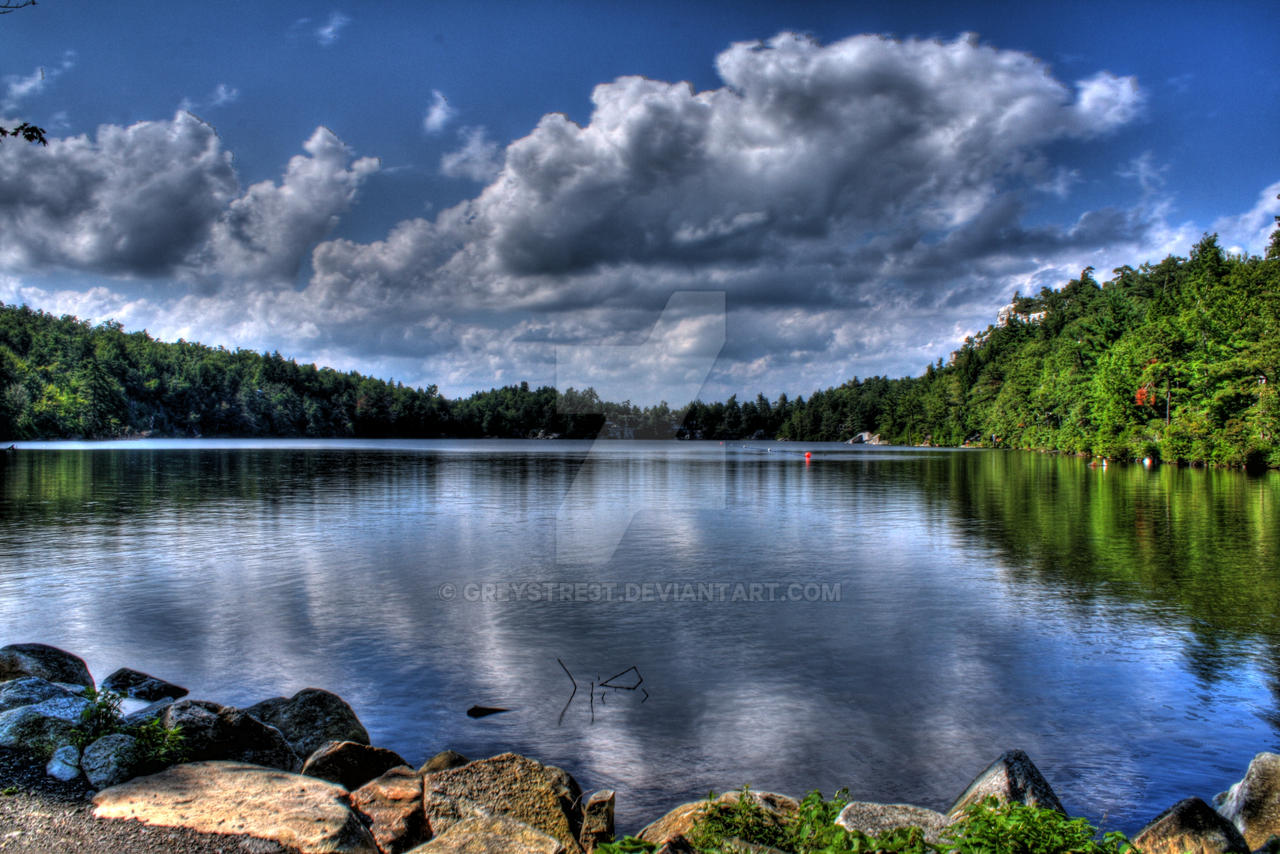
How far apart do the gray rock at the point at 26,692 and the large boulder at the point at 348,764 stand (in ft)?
7.95

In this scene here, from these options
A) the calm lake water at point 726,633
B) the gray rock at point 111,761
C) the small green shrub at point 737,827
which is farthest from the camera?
the calm lake water at point 726,633

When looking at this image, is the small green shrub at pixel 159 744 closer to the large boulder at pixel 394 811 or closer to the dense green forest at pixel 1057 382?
the large boulder at pixel 394 811

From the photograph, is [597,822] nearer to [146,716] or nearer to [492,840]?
[492,840]

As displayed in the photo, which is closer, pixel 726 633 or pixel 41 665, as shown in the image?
pixel 41 665

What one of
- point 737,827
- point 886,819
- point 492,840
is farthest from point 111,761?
point 886,819

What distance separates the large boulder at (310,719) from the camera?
7789mm

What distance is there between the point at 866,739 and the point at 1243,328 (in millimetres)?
64957

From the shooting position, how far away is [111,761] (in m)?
5.92

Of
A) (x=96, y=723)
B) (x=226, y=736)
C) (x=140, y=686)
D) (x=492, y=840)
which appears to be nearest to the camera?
(x=492, y=840)

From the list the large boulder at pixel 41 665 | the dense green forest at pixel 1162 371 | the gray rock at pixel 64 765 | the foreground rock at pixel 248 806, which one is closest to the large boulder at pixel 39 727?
the gray rock at pixel 64 765

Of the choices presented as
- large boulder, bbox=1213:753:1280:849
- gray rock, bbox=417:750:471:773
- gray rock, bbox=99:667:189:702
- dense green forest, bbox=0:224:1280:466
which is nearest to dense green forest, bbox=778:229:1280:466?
dense green forest, bbox=0:224:1280:466

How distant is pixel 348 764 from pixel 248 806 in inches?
62.8

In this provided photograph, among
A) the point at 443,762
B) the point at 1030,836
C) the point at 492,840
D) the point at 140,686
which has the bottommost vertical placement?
the point at 140,686

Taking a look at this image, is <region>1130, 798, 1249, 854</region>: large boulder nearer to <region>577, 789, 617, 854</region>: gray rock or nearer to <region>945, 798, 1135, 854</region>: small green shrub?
<region>945, 798, 1135, 854</region>: small green shrub
